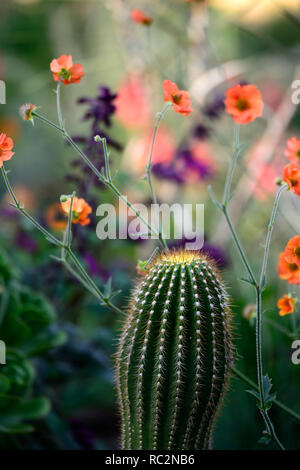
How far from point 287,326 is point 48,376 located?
0.68m

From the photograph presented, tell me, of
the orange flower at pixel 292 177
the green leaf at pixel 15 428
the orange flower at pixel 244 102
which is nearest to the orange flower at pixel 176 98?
the orange flower at pixel 244 102

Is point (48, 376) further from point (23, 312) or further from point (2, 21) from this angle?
point (2, 21)

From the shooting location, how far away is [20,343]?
1.31m

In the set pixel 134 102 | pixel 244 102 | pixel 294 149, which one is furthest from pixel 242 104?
pixel 134 102

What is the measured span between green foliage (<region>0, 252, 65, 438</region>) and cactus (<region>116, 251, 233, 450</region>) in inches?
14.5

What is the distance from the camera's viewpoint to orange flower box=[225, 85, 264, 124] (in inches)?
36.1

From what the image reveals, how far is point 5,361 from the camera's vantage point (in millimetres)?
1166

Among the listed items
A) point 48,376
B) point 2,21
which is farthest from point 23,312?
point 2,21

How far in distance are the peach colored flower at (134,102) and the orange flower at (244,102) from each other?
5.33 ft

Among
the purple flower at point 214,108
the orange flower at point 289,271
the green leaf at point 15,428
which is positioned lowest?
the green leaf at point 15,428

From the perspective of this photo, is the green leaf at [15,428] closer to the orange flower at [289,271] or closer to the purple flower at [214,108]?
the orange flower at [289,271]

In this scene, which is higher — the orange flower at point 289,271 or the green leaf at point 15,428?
the orange flower at point 289,271

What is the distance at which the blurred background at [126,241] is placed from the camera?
4.00 ft

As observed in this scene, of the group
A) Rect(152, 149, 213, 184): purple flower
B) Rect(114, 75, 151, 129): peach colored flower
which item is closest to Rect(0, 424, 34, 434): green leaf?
Rect(152, 149, 213, 184): purple flower
